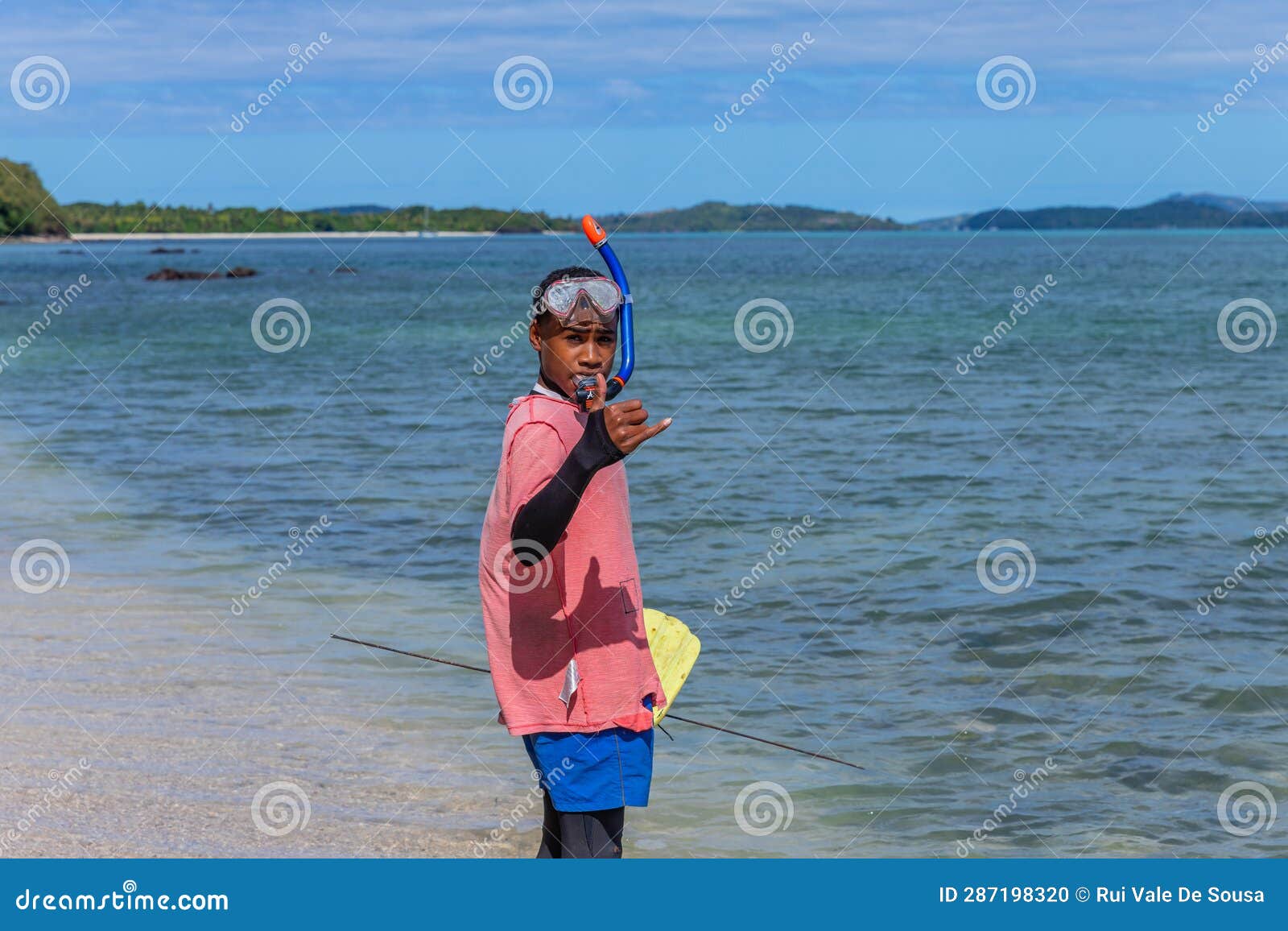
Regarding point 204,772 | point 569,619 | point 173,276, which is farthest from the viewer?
point 173,276

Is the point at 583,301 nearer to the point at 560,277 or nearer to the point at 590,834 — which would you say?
the point at 560,277

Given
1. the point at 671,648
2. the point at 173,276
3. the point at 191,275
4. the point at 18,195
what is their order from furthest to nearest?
the point at 18,195 < the point at 191,275 < the point at 173,276 < the point at 671,648

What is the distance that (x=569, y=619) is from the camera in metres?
3.19

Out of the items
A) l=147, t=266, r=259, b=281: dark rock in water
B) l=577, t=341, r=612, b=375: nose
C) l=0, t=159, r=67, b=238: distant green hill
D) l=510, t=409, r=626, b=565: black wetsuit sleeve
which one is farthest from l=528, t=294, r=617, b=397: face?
l=0, t=159, r=67, b=238: distant green hill

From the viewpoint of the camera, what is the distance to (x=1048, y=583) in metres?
8.98

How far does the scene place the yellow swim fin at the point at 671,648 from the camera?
3.87 metres

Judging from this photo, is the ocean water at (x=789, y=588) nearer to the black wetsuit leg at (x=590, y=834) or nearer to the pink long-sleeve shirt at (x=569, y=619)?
the black wetsuit leg at (x=590, y=834)

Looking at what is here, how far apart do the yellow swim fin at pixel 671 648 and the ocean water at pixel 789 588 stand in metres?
1.49

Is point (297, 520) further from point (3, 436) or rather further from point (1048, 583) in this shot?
point (3, 436)

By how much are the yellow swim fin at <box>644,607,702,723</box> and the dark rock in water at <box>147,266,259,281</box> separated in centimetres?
7338

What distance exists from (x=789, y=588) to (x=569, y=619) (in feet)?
19.4

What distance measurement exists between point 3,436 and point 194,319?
1024 inches

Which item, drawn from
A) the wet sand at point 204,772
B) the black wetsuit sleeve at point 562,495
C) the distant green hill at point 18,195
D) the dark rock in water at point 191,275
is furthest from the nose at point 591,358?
the distant green hill at point 18,195

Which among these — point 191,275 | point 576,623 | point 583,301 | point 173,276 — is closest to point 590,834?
point 576,623
